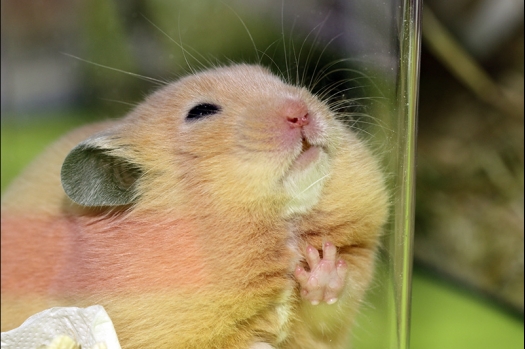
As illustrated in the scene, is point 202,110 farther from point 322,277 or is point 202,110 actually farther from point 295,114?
point 322,277

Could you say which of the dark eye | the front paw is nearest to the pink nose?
the dark eye

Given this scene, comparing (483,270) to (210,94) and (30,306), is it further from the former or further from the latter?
(30,306)

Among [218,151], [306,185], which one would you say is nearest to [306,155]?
[306,185]

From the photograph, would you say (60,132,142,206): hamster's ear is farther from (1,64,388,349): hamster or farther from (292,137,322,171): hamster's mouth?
(292,137,322,171): hamster's mouth

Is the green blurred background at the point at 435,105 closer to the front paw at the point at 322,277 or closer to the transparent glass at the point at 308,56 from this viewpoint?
the transparent glass at the point at 308,56

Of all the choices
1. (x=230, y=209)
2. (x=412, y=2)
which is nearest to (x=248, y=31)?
(x=412, y=2)
